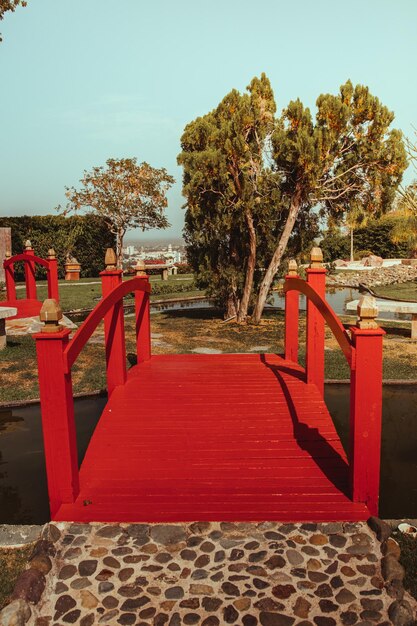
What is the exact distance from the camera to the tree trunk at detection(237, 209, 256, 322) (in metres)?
13.6

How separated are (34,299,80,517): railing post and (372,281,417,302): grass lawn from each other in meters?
18.0

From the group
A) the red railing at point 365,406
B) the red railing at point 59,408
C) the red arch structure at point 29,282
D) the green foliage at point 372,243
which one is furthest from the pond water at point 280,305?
the green foliage at point 372,243

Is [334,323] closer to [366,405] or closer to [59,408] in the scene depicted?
[366,405]

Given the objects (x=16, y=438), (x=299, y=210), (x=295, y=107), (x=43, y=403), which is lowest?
(x=16, y=438)

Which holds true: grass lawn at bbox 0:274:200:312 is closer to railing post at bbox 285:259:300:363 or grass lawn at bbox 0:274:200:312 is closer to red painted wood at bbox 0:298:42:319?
red painted wood at bbox 0:298:42:319

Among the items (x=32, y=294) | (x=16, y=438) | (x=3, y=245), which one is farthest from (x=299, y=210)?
(x=3, y=245)

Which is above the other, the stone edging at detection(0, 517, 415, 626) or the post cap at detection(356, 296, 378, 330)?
the post cap at detection(356, 296, 378, 330)

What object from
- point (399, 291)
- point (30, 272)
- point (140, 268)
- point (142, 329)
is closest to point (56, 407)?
point (142, 329)

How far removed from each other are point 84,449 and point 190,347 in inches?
211

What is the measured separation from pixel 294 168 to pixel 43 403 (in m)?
10.9

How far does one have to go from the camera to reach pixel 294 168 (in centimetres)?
1336

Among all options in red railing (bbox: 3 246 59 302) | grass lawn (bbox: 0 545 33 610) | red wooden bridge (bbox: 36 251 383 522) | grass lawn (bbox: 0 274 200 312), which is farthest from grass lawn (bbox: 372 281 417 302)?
grass lawn (bbox: 0 545 33 610)

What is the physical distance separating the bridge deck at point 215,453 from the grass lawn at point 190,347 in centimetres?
325

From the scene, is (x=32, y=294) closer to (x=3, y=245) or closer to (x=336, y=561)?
(x=3, y=245)
